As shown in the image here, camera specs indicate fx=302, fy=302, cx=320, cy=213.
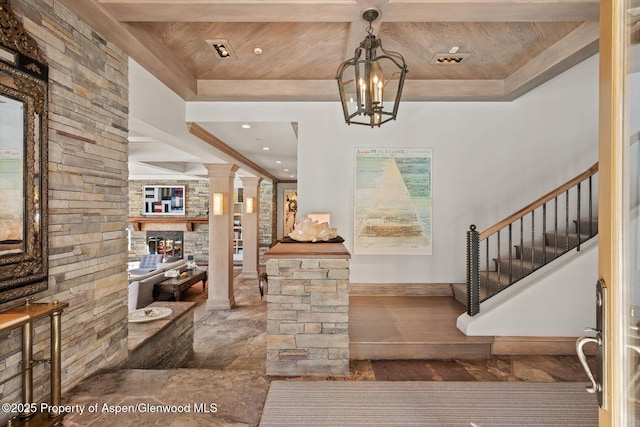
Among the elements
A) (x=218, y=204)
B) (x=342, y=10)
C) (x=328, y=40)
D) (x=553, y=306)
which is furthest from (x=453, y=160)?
(x=218, y=204)

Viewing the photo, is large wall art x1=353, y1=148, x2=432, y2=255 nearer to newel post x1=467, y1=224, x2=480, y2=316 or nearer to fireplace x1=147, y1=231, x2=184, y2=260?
newel post x1=467, y1=224, x2=480, y2=316

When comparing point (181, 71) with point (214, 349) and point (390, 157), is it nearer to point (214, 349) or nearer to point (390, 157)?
point (390, 157)

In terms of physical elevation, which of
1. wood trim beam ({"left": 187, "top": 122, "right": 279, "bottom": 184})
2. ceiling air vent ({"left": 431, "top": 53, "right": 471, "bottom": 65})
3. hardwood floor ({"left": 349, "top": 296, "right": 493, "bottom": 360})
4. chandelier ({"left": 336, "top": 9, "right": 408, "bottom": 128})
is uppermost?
ceiling air vent ({"left": 431, "top": 53, "right": 471, "bottom": 65})

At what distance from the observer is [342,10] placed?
206 cm

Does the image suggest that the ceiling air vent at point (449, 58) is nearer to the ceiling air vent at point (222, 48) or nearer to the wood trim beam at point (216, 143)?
the ceiling air vent at point (222, 48)

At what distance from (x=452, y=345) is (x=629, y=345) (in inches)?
71.2

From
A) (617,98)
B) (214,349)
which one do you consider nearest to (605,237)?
(617,98)

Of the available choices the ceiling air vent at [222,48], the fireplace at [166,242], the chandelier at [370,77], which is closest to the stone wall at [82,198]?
the ceiling air vent at [222,48]

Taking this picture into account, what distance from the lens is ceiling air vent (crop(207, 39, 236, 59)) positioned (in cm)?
270

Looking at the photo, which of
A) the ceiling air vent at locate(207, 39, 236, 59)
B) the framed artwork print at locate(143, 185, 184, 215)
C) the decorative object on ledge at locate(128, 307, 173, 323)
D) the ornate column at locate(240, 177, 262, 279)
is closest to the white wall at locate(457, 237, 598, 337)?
the decorative object on ledge at locate(128, 307, 173, 323)

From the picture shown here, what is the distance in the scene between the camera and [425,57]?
3039mm

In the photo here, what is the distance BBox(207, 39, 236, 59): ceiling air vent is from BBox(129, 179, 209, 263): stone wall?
7.54 metres

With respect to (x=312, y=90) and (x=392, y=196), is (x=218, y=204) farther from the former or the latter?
(x=392, y=196)

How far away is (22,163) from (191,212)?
8.90 metres
